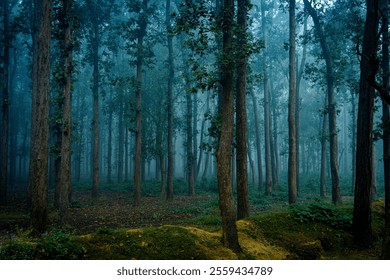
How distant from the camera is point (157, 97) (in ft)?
107

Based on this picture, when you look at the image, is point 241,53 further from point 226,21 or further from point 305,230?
point 305,230

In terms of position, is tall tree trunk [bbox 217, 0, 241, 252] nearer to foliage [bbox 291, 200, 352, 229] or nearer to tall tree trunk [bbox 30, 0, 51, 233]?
foliage [bbox 291, 200, 352, 229]

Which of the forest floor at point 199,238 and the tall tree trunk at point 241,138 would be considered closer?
the forest floor at point 199,238

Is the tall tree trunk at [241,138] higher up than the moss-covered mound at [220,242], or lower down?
higher up

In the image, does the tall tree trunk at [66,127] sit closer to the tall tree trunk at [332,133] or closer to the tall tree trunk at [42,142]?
the tall tree trunk at [42,142]

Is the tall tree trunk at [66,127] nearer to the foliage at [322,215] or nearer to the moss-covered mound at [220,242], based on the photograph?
the moss-covered mound at [220,242]

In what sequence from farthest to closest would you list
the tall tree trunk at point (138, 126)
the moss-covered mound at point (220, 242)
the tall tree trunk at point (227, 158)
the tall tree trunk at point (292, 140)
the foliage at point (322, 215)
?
the tall tree trunk at point (138, 126) → the tall tree trunk at point (292, 140) → the foliage at point (322, 215) → the tall tree trunk at point (227, 158) → the moss-covered mound at point (220, 242)

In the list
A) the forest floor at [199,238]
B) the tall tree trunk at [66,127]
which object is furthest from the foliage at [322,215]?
the tall tree trunk at [66,127]

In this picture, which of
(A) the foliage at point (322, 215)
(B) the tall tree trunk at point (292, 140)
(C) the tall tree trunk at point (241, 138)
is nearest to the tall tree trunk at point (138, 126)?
(B) the tall tree trunk at point (292, 140)

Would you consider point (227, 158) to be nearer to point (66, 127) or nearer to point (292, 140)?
point (66, 127)

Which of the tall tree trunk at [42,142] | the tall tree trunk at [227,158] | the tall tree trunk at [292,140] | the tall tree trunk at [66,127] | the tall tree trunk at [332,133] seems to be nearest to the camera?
the tall tree trunk at [227,158]

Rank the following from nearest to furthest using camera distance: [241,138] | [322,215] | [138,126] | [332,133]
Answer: [241,138]
[322,215]
[332,133]
[138,126]

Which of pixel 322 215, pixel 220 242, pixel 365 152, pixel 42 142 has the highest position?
pixel 42 142

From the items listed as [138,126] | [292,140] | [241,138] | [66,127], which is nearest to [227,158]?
[241,138]
